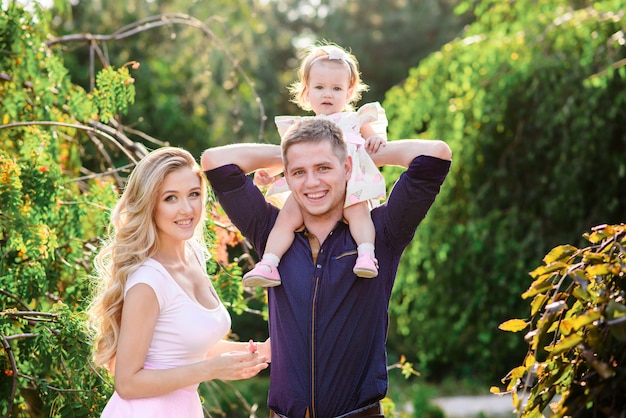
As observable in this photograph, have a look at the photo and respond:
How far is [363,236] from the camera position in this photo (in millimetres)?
2514

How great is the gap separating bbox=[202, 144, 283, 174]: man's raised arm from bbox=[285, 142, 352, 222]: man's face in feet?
0.55

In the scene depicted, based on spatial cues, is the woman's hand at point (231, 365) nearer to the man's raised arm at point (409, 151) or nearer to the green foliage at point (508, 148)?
the man's raised arm at point (409, 151)

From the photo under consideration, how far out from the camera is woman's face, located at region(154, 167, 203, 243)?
2.56 m

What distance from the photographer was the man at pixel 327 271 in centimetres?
240

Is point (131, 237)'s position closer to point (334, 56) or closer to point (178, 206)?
point (178, 206)

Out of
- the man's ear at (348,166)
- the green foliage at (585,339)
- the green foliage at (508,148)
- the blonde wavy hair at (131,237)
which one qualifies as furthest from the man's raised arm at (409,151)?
the green foliage at (508,148)

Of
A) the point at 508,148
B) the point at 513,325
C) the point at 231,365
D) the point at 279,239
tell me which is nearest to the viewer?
the point at 513,325

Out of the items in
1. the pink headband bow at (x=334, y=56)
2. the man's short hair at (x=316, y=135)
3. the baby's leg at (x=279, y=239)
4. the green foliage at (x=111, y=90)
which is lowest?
the baby's leg at (x=279, y=239)

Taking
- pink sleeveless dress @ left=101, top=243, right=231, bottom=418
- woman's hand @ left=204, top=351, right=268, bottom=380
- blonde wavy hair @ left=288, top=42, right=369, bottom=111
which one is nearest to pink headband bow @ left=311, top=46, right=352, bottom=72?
blonde wavy hair @ left=288, top=42, right=369, bottom=111

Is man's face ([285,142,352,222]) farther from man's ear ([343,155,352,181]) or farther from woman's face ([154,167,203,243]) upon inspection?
woman's face ([154,167,203,243])

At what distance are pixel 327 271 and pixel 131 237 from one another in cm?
59

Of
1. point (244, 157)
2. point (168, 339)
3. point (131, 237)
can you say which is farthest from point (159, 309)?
point (244, 157)

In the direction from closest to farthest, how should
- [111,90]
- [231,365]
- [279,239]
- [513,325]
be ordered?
[513,325] < [231,365] < [279,239] < [111,90]

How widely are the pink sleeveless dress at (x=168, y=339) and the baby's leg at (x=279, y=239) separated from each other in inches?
7.6
